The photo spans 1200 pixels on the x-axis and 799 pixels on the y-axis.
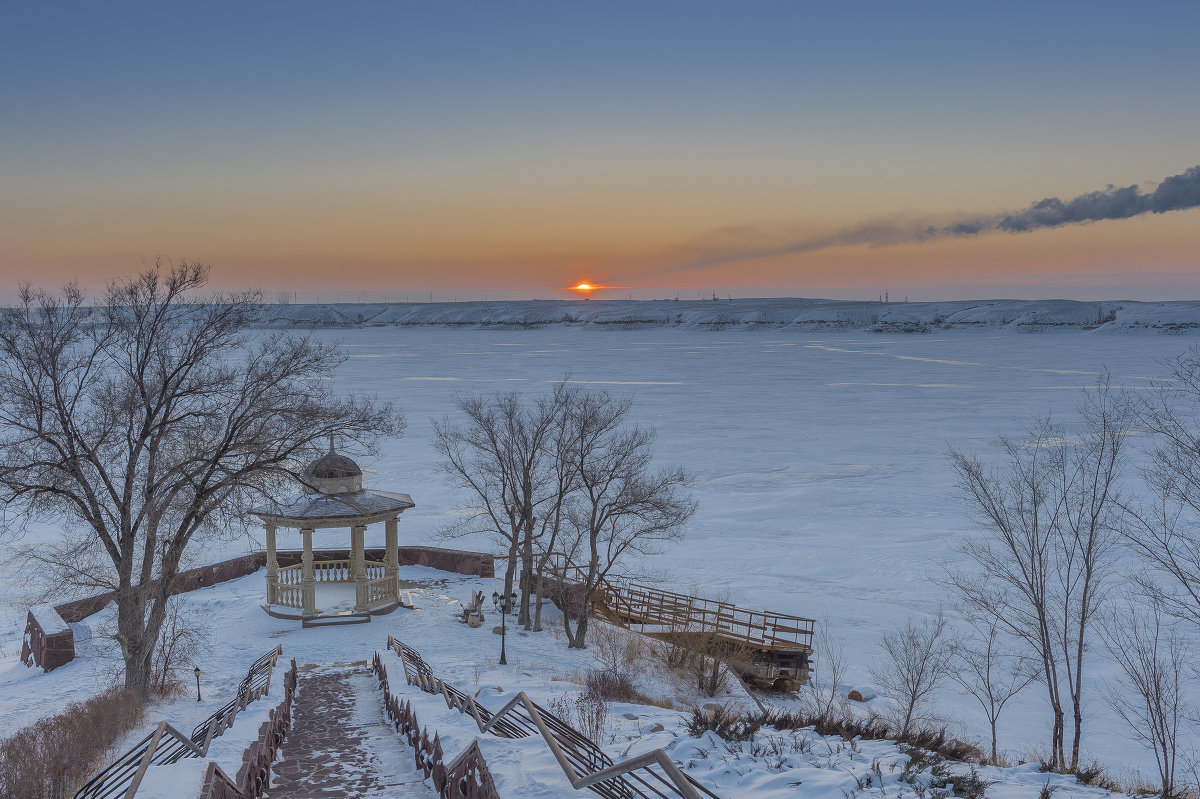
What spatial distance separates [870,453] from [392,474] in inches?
952

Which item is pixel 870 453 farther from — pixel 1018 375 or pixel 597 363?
pixel 597 363

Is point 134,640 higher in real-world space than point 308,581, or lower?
higher

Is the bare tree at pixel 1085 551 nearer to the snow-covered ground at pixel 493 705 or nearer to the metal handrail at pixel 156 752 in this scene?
the snow-covered ground at pixel 493 705

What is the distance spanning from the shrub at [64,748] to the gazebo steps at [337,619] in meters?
7.63

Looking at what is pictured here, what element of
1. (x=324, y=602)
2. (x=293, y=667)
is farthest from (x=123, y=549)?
(x=324, y=602)

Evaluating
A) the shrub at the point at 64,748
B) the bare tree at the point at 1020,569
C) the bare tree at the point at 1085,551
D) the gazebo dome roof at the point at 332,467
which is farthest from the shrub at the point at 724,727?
the gazebo dome roof at the point at 332,467

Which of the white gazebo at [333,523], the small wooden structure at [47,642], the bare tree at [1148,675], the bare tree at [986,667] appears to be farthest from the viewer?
the white gazebo at [333,523]

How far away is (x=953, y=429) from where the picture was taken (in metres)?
47.9

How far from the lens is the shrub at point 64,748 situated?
307 inches

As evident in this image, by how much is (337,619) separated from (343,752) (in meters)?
12.0

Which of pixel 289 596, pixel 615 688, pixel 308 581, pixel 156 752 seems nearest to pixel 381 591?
pixel 308 581

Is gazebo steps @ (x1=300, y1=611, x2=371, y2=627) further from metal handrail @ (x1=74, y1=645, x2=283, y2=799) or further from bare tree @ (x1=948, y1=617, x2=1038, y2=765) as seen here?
bare tree @ (x1=948, y1=617, x2=1038, y2=765)

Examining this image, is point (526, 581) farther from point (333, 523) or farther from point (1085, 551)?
point (1085, 551)

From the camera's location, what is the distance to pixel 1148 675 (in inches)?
568
